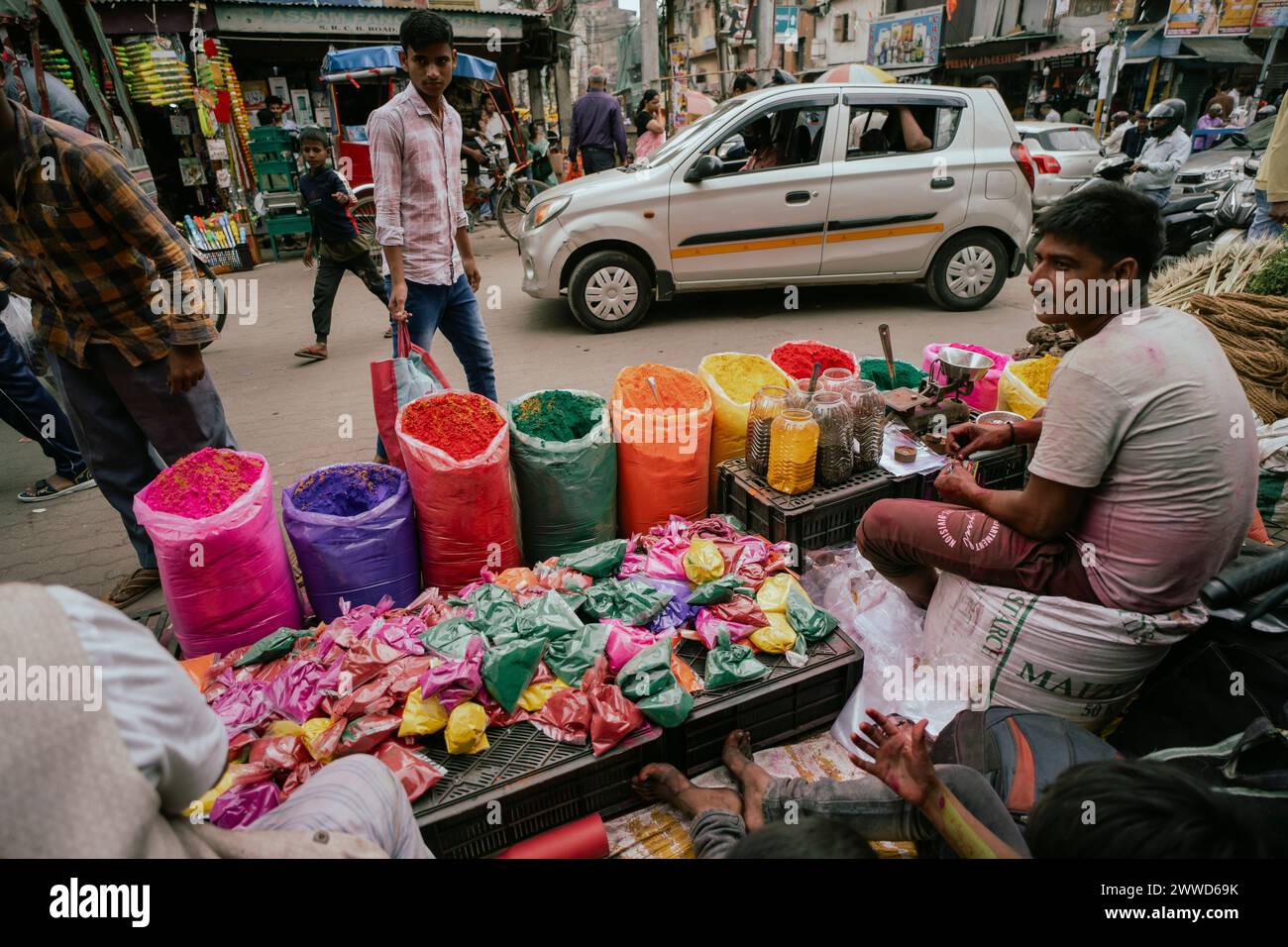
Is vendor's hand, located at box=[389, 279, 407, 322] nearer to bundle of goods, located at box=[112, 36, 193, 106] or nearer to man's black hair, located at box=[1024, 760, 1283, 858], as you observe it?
man's black hair, located at box=[1024, 760, 1283, 858]

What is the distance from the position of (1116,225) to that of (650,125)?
817 cm

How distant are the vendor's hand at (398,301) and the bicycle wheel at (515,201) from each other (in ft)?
25.7

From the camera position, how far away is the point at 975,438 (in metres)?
2.63

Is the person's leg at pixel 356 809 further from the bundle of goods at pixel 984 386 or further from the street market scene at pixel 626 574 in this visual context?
the bundle of goods at pixel 984 386

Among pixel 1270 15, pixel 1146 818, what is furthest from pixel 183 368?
pixel 1270 15

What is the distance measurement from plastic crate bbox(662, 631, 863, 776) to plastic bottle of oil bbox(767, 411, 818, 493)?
64 cm

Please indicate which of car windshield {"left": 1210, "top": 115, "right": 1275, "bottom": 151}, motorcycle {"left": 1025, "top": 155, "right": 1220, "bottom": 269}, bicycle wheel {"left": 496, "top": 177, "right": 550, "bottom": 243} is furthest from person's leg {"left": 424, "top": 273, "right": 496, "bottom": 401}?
car windshield {"left": 1210, "top": 115, "right": 1275, "bottom": 151}

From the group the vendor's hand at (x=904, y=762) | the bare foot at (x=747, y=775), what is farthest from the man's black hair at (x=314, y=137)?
the vendor's hand at (x=904, y=762)

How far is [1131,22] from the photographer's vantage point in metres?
18.0

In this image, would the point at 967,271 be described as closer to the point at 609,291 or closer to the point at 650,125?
the point at 609,291

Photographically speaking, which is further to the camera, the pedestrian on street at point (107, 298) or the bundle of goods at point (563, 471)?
the bundle of goods at point (563, 471)

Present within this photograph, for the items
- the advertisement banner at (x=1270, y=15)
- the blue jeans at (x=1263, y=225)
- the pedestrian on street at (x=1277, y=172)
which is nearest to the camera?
the pedestrian on street at (x=1277, y=172)

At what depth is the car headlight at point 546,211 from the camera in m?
5.79

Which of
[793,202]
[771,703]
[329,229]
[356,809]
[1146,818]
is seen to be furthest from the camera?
[793,202]
